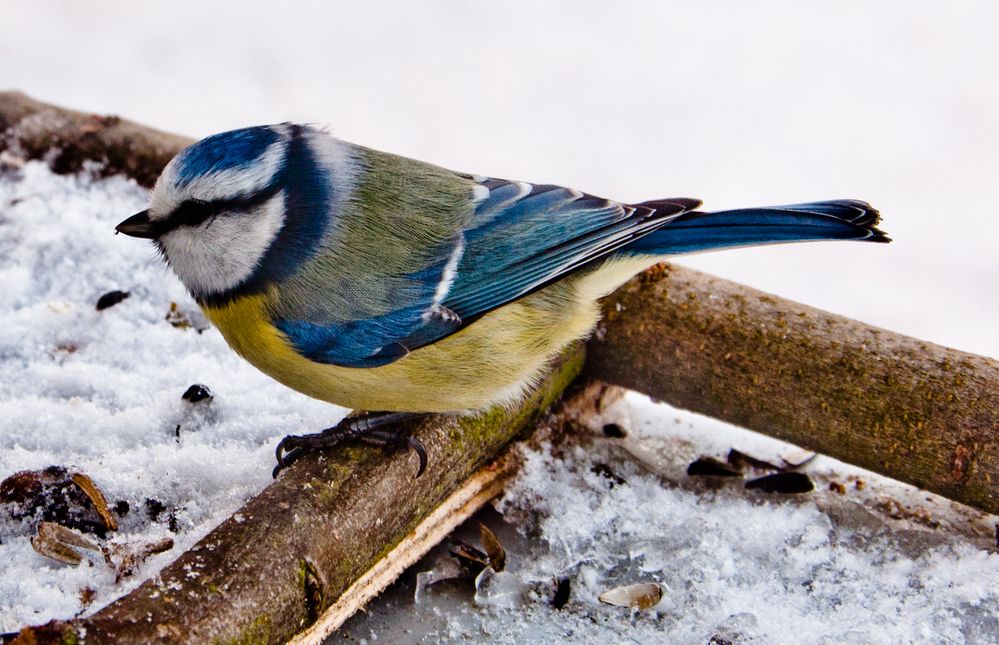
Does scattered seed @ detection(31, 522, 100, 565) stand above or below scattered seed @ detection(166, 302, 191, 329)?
below

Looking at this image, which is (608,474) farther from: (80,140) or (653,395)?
(80,140)

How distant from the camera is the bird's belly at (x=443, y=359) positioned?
7.66ft

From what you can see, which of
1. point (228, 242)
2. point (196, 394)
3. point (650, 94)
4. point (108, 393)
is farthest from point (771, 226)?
point (650, 94)

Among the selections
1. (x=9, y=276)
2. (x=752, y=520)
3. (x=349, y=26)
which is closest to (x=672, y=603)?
(x=752, y=520)

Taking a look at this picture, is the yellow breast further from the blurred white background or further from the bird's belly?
the blurred white background

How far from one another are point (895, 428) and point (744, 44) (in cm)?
358

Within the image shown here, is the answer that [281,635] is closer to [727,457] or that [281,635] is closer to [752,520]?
[752,520]

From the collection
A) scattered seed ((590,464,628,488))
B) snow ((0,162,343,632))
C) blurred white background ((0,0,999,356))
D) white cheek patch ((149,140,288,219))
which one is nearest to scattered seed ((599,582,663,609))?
scattered seed ((590,464,628,488))

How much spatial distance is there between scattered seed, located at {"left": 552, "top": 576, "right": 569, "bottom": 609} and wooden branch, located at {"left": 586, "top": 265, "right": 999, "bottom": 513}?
2.19 feet

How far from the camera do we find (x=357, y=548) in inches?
88.3

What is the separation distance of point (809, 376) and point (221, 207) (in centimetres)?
143

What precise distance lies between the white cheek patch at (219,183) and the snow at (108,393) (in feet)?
2.06

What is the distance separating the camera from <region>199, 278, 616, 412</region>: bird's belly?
2336mm

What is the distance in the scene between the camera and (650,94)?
5559mm
